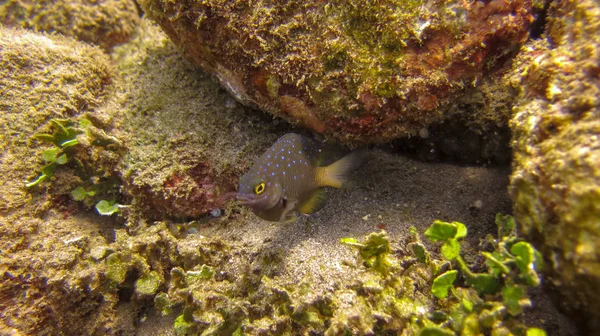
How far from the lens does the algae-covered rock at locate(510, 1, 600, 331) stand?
1801 mm

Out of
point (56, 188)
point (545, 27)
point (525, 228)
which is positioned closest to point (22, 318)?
point (56, 188)

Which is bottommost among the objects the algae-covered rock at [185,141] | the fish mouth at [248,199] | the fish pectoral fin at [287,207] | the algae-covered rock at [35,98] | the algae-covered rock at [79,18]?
the fish pectoral fin at [287,207]

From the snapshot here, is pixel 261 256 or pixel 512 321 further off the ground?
pixel 261 256

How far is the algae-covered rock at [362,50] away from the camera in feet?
9.32

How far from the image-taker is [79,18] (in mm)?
5820

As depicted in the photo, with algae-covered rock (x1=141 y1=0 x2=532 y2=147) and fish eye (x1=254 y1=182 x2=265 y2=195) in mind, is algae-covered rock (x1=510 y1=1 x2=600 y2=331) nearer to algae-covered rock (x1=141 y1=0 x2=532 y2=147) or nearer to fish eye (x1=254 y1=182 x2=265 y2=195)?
algae-covered rock (x1=141 y1=0 x2=532 y2=147)

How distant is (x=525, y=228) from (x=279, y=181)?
7.10 feet

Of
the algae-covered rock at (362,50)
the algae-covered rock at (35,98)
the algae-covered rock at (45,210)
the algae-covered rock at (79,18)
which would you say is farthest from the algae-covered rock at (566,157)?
the algae-covered rock at (79,18)

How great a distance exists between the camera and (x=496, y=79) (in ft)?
10.7

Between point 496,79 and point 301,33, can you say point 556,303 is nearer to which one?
point 496,79

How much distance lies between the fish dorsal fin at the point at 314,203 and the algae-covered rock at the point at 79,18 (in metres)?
A: 5.49

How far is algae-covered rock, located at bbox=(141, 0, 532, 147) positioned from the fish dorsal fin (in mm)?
771

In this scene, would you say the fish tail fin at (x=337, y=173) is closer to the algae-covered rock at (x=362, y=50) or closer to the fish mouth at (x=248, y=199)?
the algae-covered rock at (x=362, y=50)

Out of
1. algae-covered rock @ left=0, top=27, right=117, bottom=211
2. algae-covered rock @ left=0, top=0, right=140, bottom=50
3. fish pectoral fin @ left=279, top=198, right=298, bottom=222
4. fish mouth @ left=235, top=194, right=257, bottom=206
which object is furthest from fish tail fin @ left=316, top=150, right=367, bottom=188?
algae-covered rock @ left=0, top=0, right=140, bottom=50
